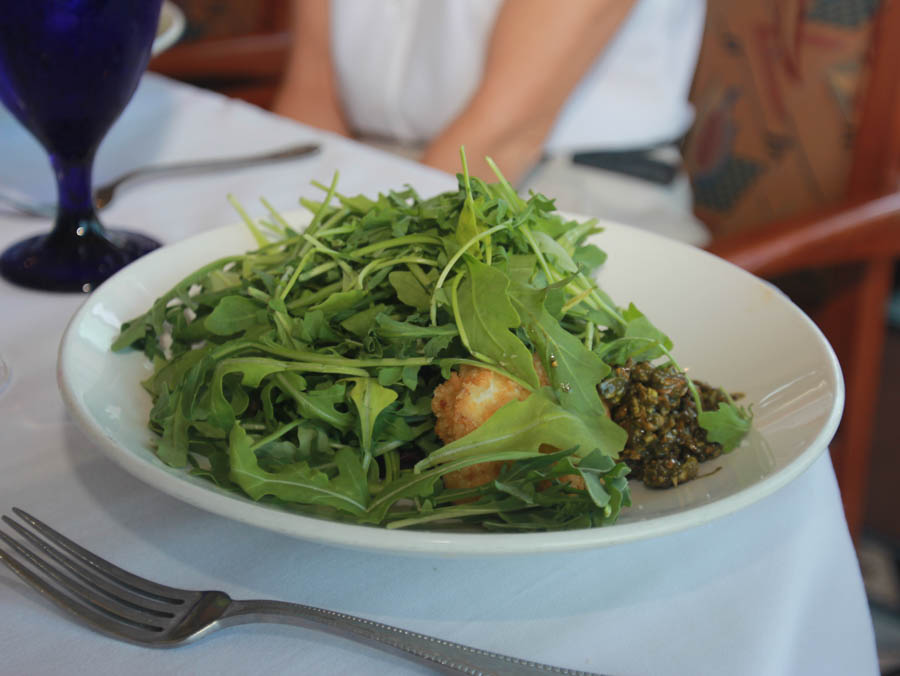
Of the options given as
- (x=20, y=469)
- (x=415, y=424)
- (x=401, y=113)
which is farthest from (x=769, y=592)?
(x=401, y=113)

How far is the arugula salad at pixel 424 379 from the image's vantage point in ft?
1.62

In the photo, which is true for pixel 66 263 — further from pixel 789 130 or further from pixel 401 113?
pixel 789 130

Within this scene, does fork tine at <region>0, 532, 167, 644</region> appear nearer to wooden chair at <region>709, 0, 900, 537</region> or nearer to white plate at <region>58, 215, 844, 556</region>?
white plate at <region>58, 215, 844, 556</region>

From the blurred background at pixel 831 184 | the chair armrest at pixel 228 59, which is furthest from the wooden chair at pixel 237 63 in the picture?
the blurred background at pixel 831 184

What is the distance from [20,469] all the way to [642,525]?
0.44m

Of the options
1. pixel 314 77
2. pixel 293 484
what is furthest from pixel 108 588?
pixel 314 77

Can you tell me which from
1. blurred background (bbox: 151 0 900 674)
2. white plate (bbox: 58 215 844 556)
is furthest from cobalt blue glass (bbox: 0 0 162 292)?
blurred background (bbox: 151 0 900 674)

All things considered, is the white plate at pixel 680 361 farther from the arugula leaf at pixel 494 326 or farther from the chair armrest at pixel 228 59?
the chair armrest at pixel 228 59

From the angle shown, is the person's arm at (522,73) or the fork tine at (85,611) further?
the person's arm at (522,73)

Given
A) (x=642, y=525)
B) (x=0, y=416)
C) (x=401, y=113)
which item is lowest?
(x=401, y=113)

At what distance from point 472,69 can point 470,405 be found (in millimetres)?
1285

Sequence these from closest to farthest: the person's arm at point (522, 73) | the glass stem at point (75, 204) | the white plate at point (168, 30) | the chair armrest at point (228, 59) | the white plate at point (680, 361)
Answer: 1. the white plate at point (680, 361)
2. the glass stem at point (75, 204)
3. the white plate at point (168, 30)
4. the person's arm at point (522, 73)
5. the chair armrest at point (228, 59)

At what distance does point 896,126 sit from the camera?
1.38m

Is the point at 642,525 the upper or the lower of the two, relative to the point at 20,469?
upper
